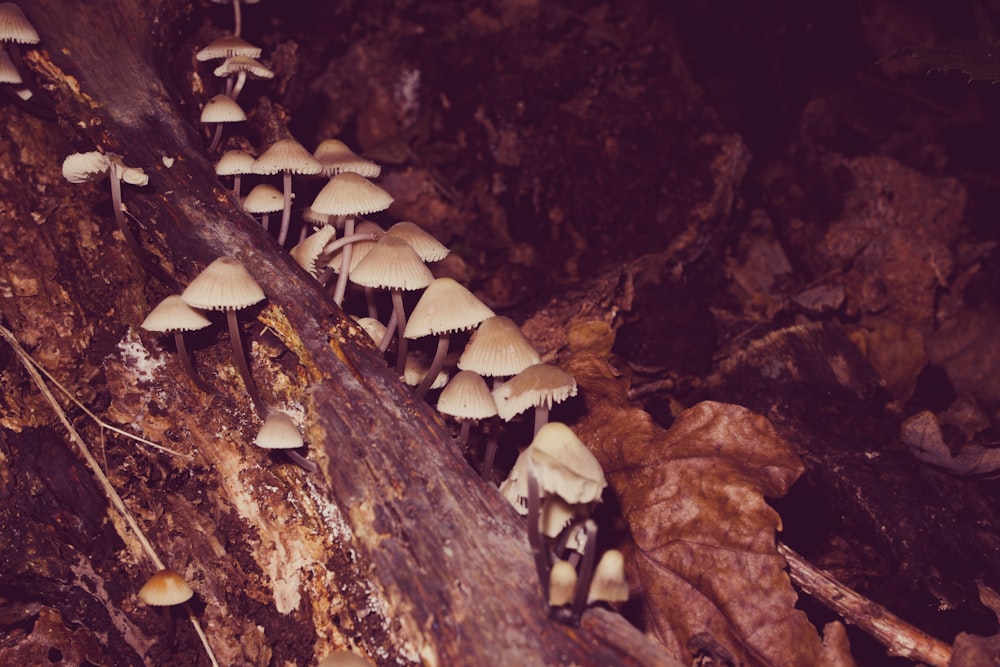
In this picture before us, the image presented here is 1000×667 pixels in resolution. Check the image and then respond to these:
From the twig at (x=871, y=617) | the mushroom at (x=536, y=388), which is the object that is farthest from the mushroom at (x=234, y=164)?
the twig at (x=871, y=617)

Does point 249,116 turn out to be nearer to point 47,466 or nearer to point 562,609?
point 47,466

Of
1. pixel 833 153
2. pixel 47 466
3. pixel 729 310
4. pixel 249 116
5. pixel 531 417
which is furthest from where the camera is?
pixel 833 153

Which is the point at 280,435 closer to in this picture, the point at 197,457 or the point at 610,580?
the point at 197,457

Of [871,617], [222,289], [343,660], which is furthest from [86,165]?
[871,617]

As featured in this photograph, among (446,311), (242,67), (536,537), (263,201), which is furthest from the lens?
(242,67)

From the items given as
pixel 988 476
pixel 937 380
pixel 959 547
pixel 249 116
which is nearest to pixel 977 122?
pixel 937 380

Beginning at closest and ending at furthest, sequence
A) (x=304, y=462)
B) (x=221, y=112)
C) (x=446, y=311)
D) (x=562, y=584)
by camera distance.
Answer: (x=562, y=584) < (x=304, y=462) < (x=446, y=311) < (x=221, y=112)
